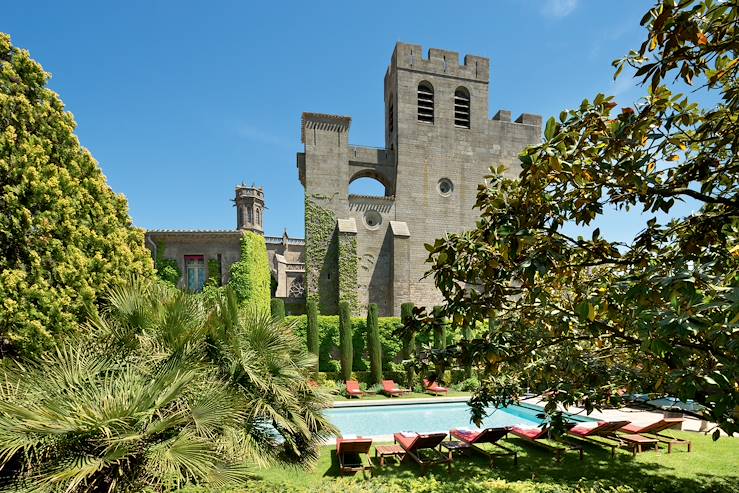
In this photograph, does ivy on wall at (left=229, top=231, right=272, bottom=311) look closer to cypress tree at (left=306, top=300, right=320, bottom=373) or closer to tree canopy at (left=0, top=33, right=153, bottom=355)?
cypress tree at (left=306, top=300, right=320, bottom=373)

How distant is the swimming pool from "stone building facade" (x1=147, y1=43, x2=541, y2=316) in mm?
9129

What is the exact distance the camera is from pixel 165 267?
19.4m

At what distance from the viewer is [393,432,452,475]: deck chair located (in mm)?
8734

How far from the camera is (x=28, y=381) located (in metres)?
5.04

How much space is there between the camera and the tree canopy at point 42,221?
7.06 m

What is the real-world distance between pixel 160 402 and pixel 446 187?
2565 centimetres

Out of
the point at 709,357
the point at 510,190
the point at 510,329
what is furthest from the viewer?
the point at 510,329

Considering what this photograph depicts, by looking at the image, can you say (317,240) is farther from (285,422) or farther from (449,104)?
(285,422)

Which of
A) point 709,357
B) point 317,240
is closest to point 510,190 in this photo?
point 709,357

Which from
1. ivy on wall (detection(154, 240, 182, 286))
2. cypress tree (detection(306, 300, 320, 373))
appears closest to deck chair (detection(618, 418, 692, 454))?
cypress tree (detection(306, 300, 320, 373))


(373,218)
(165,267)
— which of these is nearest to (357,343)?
(373,218)

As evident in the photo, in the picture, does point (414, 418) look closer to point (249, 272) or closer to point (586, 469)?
point (586, 469)

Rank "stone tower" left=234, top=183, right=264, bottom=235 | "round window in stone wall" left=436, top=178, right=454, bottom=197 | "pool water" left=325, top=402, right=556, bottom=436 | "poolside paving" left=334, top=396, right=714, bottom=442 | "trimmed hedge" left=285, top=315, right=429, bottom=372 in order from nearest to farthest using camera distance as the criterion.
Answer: "poolside paving" left=334, top=396, right=714, bottom=442, "pool water" left=325, top=402, right=556, bottom=436, "trimmed hedge" left=285, top=315, right=429, bottom=372, "round window in stone wall" left=436, top=178, right=454, bottom=197, "stone tower" left=234, top=183, right=264, bottom=235

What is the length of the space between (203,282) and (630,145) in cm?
1997
